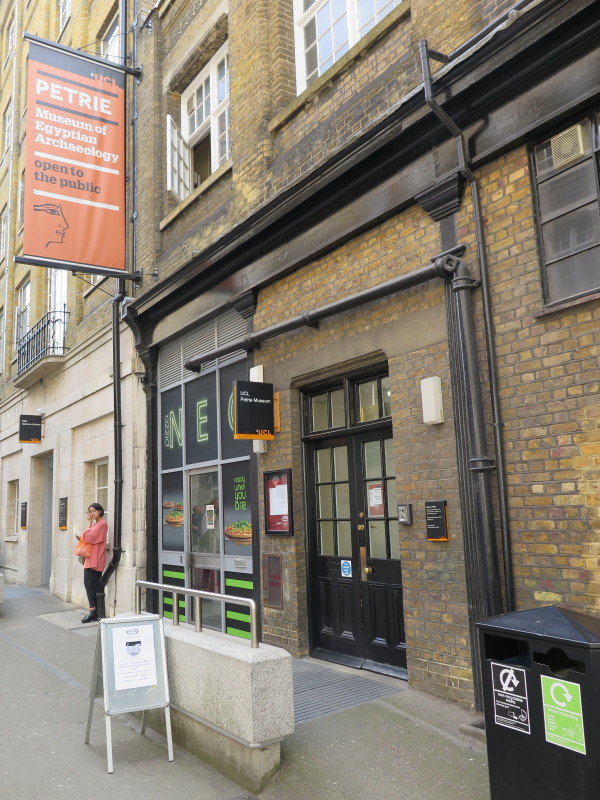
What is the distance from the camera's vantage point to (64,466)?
13719 mm

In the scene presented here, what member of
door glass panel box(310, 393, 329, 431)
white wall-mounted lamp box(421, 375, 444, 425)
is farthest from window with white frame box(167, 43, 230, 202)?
white wall-mounted lamp box(421, 375, 444, 425)

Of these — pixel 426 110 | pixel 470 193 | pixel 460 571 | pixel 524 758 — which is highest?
pixel 426 110

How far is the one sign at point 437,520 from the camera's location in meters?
5.40

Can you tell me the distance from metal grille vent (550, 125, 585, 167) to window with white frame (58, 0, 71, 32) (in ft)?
47.4

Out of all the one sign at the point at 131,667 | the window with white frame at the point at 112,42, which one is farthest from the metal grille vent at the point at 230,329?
the window with white frame at the point at 112,42

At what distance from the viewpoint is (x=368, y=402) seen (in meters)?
6.73

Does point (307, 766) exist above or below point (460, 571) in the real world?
below

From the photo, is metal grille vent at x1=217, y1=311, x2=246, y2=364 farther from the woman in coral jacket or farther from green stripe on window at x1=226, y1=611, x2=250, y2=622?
the woman in coral jacket

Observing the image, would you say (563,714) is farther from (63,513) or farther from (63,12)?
(63,12)

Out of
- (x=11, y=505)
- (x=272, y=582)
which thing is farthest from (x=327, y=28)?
(x=11, y=505)

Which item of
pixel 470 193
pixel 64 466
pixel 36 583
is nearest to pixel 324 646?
pixel 470 193

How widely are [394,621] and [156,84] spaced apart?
9.20 metres

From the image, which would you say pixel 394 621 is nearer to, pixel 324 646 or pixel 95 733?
pixel 324 646

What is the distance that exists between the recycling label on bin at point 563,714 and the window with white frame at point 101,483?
34.1 ft
